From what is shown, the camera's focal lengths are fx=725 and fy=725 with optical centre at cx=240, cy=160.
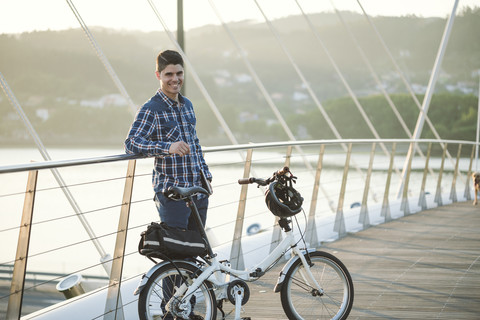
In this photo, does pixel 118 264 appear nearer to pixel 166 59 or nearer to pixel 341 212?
pixel 166 59

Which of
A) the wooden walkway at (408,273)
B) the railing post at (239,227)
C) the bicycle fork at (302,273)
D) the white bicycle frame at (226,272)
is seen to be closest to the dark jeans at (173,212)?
the white bicycle frame at (226,272)

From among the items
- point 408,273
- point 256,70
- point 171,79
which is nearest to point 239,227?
point 408,273

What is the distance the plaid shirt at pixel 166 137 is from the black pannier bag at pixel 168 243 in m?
0.23

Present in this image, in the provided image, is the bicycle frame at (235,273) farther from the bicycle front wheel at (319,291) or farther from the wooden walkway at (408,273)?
the wooden walkway at (408,273)

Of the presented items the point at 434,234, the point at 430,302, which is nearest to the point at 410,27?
the point at 434,234

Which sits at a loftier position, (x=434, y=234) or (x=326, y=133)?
(x=326, y=133)

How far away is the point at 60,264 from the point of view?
37.2m

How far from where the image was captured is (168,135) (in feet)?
9.50

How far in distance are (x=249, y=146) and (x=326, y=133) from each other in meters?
A: 34.7

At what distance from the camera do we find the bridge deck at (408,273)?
11.3ft

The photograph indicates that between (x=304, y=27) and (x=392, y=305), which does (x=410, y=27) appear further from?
(x=392, y=305)

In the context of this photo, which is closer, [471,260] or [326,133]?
[471,260]

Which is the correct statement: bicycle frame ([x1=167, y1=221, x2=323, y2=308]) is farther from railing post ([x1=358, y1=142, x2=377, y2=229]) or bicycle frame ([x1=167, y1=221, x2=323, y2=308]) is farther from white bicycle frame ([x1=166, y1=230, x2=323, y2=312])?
railing post ([x1=358, y1=142, x2=377, y2=229])

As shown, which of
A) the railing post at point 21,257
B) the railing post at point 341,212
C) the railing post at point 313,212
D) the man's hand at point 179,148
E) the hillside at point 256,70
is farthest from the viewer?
the hillside at point 256,70
